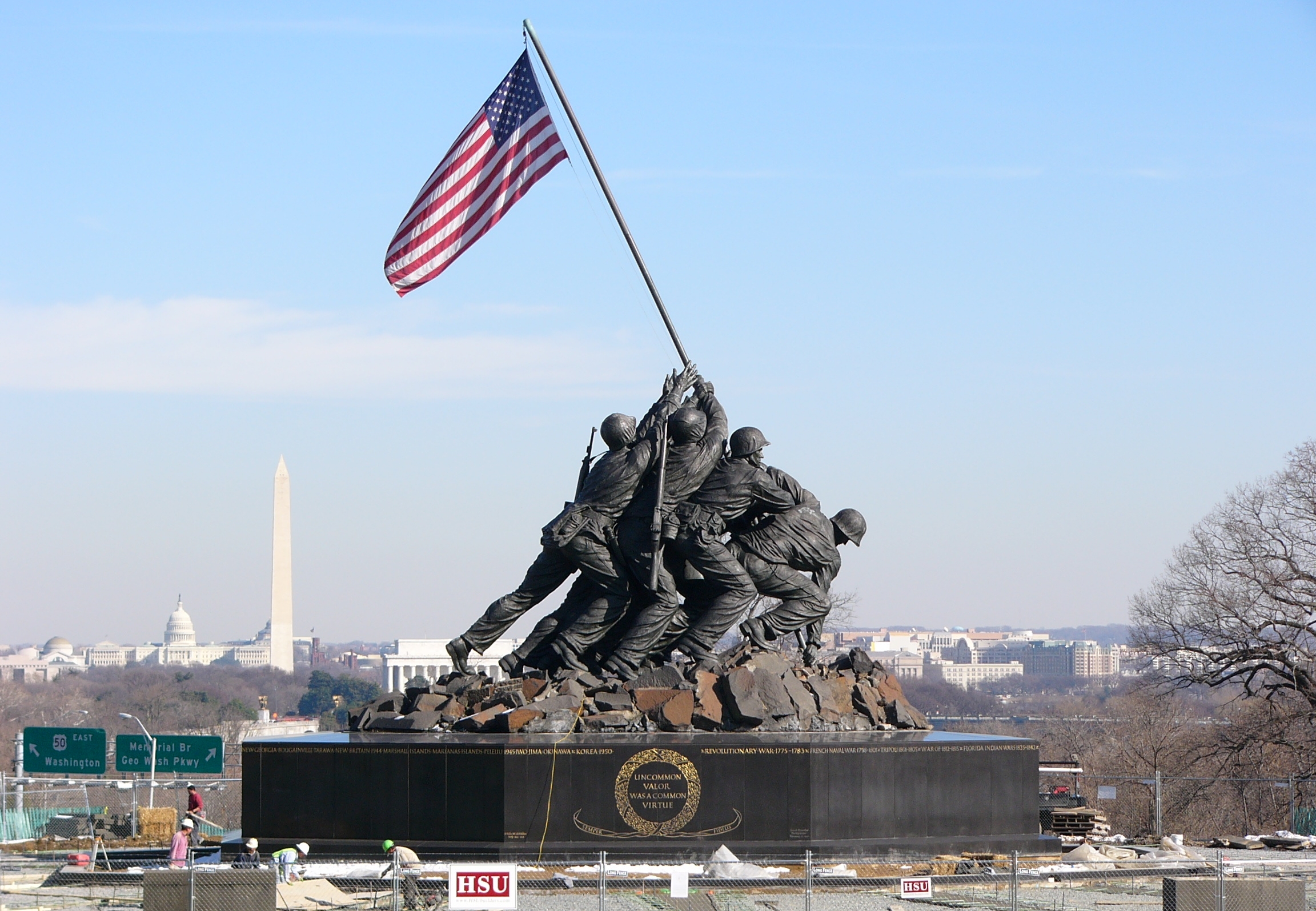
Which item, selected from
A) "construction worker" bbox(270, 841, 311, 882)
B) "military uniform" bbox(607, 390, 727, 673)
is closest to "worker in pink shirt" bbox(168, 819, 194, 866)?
"construction worker" bbox(270, 841, 311, 882)

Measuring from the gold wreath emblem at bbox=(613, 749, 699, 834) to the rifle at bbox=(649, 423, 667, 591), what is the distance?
103 inches

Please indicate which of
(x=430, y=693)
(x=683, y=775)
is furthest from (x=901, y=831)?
(x=430, y=693)

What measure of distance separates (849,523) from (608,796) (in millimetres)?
5049

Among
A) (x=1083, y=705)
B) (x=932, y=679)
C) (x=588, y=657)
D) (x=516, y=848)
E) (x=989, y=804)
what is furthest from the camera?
(x=932, y=679)

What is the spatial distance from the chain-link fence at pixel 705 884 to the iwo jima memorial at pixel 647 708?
0.44 m

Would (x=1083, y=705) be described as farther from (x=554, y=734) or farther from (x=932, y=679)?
(x=554, y=734)

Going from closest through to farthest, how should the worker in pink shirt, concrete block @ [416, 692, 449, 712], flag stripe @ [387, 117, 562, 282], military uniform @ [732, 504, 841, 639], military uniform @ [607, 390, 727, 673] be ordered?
the worker in pink shirt → concrete block @ [416, 692, 449, 712] → military uniform @ [607, 390, 727, 673] → flag stripe @ [387, 117, 562, 282] → military uniform @ [732, 504, 841, 639]

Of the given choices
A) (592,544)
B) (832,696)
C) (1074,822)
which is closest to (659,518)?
(592,544)

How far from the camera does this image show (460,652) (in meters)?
20.3

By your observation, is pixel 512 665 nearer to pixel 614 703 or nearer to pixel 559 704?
pixel 559 704

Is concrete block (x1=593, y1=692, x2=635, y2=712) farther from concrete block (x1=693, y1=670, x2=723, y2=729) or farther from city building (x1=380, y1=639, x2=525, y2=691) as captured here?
city building (x1=380, y1=639, x2=525, y2=691)

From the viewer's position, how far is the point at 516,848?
56.6ft

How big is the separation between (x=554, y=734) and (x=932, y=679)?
159319 millimetres

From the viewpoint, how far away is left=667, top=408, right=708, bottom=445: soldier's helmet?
2041 cm
